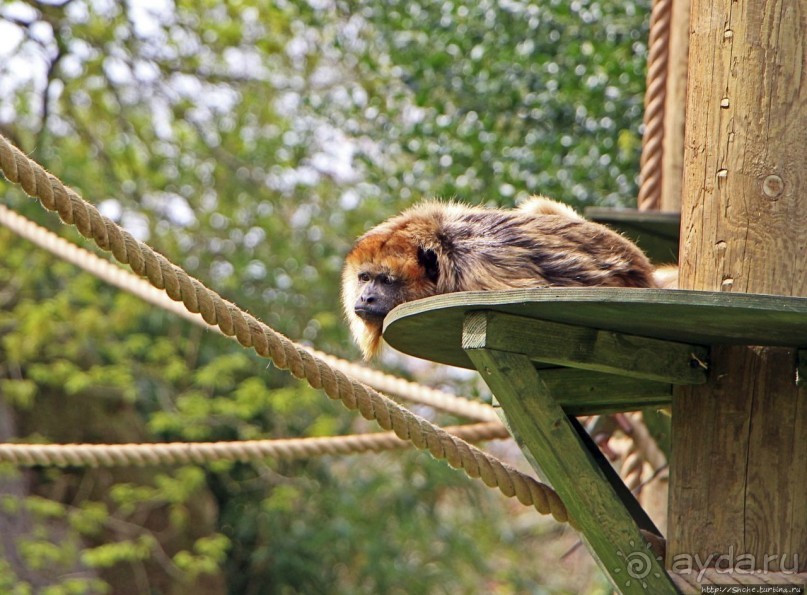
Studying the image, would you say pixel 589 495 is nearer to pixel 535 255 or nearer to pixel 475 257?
pixel 535 255

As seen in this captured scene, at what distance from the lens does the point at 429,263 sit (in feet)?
10.4

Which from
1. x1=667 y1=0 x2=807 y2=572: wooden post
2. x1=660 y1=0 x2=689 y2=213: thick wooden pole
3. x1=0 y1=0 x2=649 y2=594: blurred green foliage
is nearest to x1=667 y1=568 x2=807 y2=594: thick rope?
x1=667 y1=0 x2=807 y2=572: wooden post

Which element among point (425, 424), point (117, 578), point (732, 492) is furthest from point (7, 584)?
point (732, 492)

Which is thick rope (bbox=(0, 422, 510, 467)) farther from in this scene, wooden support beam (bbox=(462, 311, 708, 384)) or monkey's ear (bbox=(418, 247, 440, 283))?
wooden support beam (bbox=(462, 311, 708, 384))

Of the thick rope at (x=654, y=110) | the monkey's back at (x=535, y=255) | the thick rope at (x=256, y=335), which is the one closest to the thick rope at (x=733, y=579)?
the thick rope at (x=256, y=335)

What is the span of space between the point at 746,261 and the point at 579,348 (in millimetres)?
382

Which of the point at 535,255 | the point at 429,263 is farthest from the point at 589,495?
the point at 429,263

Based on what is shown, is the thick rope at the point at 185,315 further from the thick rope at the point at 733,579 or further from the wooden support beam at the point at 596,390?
the thick rope at the point at 733,579

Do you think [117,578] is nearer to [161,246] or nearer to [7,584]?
[7,584]

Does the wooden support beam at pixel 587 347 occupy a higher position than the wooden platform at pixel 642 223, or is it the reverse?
the wooden platform at pixel 642 223

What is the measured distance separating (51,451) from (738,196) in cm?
266

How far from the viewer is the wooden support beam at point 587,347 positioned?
6.88 feet

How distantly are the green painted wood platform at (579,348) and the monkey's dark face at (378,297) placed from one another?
2.39 ft

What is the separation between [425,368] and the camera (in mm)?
8484
